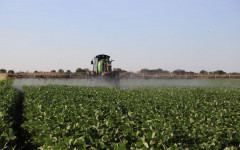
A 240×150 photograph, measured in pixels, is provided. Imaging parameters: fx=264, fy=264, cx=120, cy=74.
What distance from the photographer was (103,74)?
1101 inches

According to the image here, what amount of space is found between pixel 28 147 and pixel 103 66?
22.6m

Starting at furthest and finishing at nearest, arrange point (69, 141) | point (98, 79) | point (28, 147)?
point (98, 79)
point (28, 147)
point (69, 141)

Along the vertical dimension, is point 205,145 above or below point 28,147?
above

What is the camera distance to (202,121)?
243 inches

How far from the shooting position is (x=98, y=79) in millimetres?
28609

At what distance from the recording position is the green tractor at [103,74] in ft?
92.8

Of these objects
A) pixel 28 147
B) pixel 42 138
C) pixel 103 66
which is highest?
pixel 103 66

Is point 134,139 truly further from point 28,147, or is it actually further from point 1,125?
point 28,147

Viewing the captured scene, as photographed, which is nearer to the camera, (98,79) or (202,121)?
(202,121)

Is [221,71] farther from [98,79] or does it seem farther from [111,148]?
[111,148]

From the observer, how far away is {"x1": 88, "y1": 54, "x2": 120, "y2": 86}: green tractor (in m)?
28.3

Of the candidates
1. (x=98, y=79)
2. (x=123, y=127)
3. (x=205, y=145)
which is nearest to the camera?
(x=205, y=145)

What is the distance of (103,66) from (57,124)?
2458 cm

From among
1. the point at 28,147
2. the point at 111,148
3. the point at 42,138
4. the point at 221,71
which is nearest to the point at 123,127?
the point at 111,148
